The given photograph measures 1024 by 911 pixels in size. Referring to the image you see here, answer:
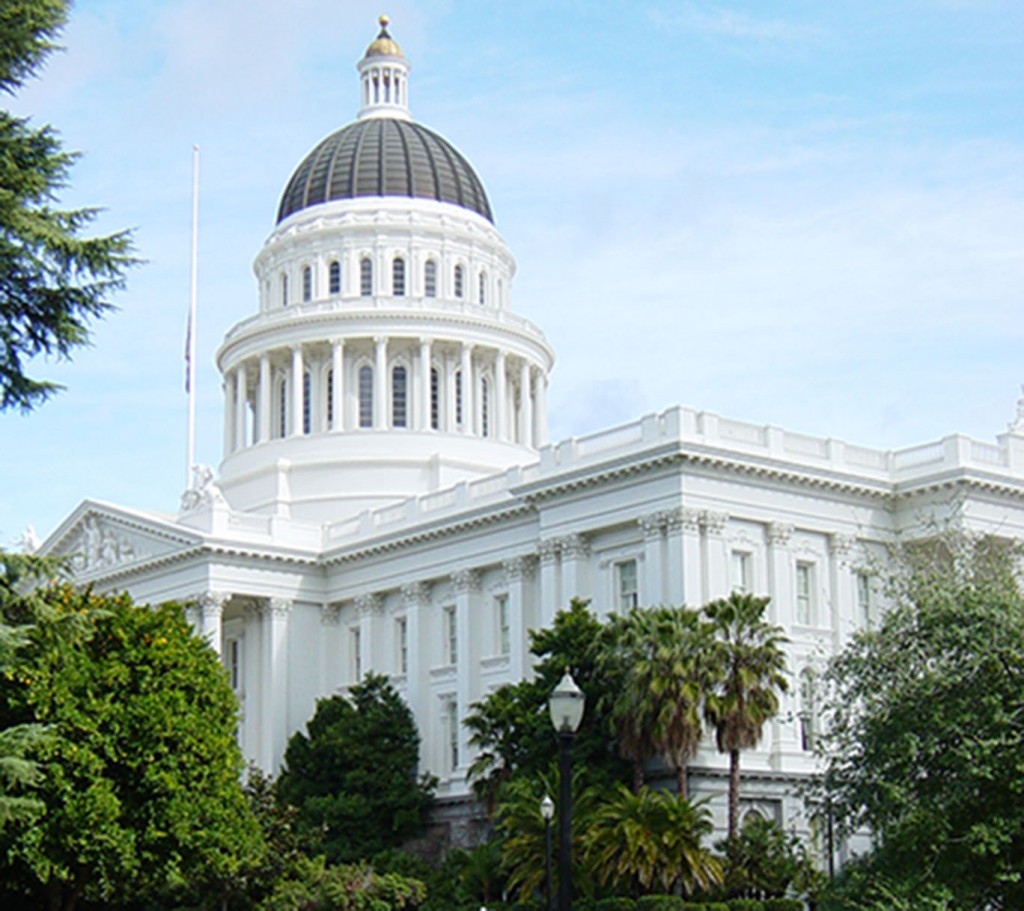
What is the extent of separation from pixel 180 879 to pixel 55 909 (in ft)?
9.73

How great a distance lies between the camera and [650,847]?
4700 centimetres

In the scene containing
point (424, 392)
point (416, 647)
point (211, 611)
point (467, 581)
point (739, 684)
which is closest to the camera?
point (739, 684)

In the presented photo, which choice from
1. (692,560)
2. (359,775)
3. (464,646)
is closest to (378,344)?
(464,646)

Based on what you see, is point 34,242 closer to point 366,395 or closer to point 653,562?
point 653,562

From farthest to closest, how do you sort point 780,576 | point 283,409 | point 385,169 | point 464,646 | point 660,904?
point 385,169 < point 283,409 < point 464,646 < point 780,576 < point 660,904

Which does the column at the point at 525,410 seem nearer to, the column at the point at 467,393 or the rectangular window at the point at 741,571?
the column at the point at 467,393

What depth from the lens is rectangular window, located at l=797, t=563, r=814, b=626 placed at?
60.4 meters

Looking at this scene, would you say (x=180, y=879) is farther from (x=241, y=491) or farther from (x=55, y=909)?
(x=241, y=491)

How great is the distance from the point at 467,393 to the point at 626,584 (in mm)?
27562

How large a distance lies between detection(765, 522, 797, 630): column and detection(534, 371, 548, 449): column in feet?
101

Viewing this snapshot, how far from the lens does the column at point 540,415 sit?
295 feet

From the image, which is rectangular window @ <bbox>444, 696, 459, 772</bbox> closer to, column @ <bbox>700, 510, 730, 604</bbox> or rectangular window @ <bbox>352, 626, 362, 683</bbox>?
rectangular window @ <bbox>352, 626, 362, 683</bbox>

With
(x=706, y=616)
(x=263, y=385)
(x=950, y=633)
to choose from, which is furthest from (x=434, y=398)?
(x=950, y=633)

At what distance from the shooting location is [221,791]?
46094 mm
